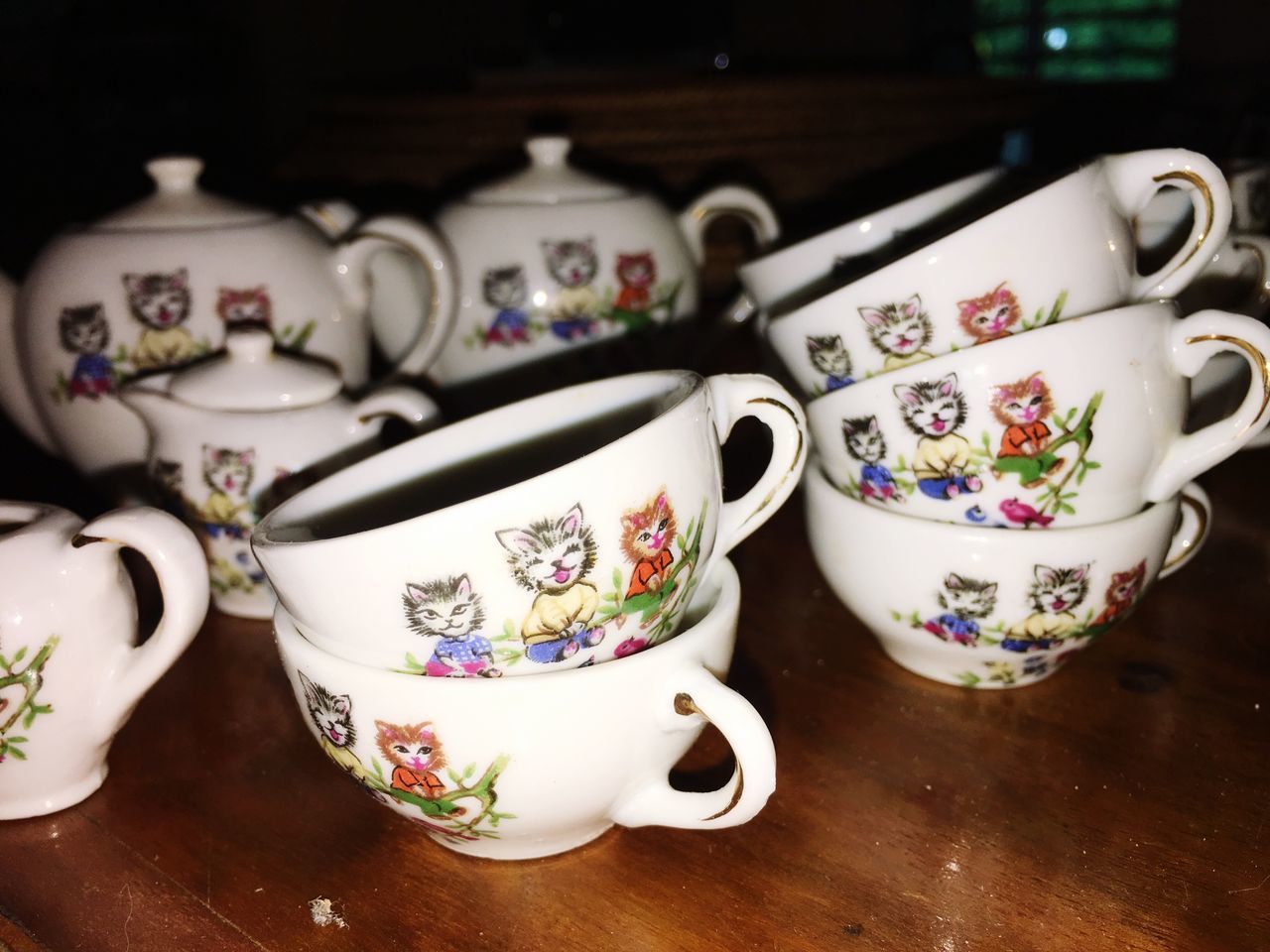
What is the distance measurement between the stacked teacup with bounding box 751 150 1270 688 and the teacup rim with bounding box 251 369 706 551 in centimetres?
10

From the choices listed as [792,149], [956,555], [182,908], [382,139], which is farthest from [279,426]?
[792,149]

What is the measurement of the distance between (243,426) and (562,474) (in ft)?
0.95

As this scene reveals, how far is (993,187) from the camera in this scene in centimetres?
67

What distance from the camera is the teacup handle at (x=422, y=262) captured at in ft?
2.25

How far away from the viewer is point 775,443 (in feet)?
1.54

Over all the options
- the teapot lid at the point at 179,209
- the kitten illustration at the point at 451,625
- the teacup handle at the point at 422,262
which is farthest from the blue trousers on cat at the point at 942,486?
the teapot lid at the point at 179,209

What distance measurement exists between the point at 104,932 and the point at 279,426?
27 cm

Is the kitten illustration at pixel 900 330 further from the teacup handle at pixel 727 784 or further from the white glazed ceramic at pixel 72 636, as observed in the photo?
the white glazed ceramic at pixel 72 636

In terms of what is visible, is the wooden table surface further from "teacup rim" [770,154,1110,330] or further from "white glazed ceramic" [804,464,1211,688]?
"teacup rim" [770,154,1110,330]

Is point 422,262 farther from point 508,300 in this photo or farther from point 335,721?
point 335,721

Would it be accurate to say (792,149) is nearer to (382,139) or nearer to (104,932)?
(382,139)

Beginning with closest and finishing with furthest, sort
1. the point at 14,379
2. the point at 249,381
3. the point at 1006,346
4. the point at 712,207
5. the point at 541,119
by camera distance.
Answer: the point at 1006,346
the point at 249,381
the point at 14,379
the point at 712,207
the point at 541,119

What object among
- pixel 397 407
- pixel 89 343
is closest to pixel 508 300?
pixel 397 407

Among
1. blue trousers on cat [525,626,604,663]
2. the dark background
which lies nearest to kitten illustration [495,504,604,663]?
blue trousers on cat [525,626,604,663]
